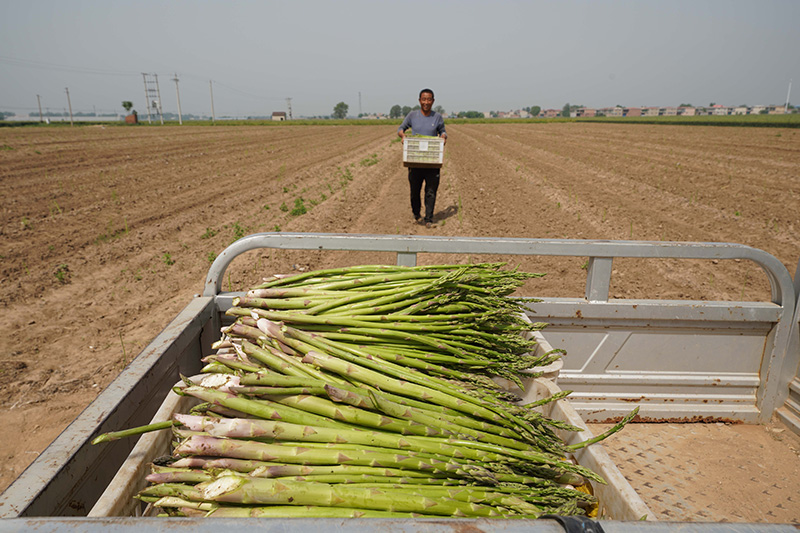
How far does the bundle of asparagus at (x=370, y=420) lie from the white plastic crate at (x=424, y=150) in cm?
687

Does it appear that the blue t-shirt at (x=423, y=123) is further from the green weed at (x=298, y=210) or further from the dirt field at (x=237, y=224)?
the green weed at (x=298, y=210)

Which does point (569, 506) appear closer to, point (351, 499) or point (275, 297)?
point (351, 499)

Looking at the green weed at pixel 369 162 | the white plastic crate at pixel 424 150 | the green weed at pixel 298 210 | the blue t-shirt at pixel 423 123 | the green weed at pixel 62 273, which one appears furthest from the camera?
the green weed at pixel 369 162

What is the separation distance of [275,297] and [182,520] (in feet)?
4.64

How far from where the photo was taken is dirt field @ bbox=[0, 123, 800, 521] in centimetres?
540

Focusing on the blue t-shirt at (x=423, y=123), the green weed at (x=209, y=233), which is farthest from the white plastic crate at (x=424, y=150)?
the green weed at (x=209, y=233)

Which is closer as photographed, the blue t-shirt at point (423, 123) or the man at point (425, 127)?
the man at point (425, 127)

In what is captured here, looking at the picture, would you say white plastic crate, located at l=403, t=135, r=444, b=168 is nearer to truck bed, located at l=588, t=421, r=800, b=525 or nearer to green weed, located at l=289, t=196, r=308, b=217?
green weed, located at l=289, t=196, r=308, b=217

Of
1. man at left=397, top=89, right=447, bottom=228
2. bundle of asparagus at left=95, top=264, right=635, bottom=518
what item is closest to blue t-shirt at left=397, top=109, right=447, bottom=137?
man at left=397, top=89, right=447, bottom=228

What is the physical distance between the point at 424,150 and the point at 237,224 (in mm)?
4133

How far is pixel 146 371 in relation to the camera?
1935mm

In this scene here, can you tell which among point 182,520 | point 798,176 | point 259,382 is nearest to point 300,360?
point 259,382

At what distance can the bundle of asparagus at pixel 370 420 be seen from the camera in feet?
4.64

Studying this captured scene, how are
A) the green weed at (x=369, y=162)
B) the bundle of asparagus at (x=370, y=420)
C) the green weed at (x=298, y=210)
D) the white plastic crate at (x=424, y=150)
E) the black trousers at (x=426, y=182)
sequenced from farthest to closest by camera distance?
the green weed at (x=369, y=162), the green weed at (x=298, y=210), the black trousers at (x=426, y=182), the white plastic crate at (x=424, y=150), the bundle of asparagus at (x=370, y=420)
